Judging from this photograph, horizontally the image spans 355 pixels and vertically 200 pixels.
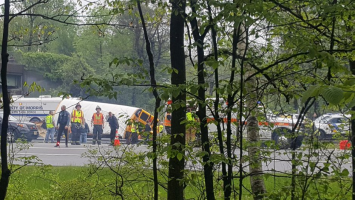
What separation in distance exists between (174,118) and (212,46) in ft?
2.22

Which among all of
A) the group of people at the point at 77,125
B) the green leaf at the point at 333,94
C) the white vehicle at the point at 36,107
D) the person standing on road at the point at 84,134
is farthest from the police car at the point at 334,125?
the white vehicle at the point at 36,107

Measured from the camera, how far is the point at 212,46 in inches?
149

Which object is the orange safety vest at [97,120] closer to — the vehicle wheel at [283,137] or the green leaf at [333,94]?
the vehicle wheel at [283,137]

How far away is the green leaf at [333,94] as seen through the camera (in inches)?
54.9

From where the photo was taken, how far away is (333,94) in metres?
1.40

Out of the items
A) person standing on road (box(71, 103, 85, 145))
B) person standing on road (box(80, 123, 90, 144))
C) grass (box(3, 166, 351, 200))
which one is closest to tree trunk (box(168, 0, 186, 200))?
grass (box(3, 166, 351, 200))

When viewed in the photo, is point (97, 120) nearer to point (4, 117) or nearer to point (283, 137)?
point (283, 137)

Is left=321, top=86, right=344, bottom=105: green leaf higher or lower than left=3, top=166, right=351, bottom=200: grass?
higher

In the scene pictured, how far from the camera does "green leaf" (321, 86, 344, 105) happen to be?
139 cm

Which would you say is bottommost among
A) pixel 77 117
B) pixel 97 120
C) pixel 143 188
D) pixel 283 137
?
pixel 143 188

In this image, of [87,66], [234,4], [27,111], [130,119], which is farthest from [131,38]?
[234,4]

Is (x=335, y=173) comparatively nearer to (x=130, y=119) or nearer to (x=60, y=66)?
(x=130, y=119)

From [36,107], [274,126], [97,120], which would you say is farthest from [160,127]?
[36,107]

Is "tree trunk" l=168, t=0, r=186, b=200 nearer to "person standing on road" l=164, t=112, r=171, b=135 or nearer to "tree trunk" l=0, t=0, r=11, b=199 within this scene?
"person standing on road" l=164, t=112, r=171, b=135
